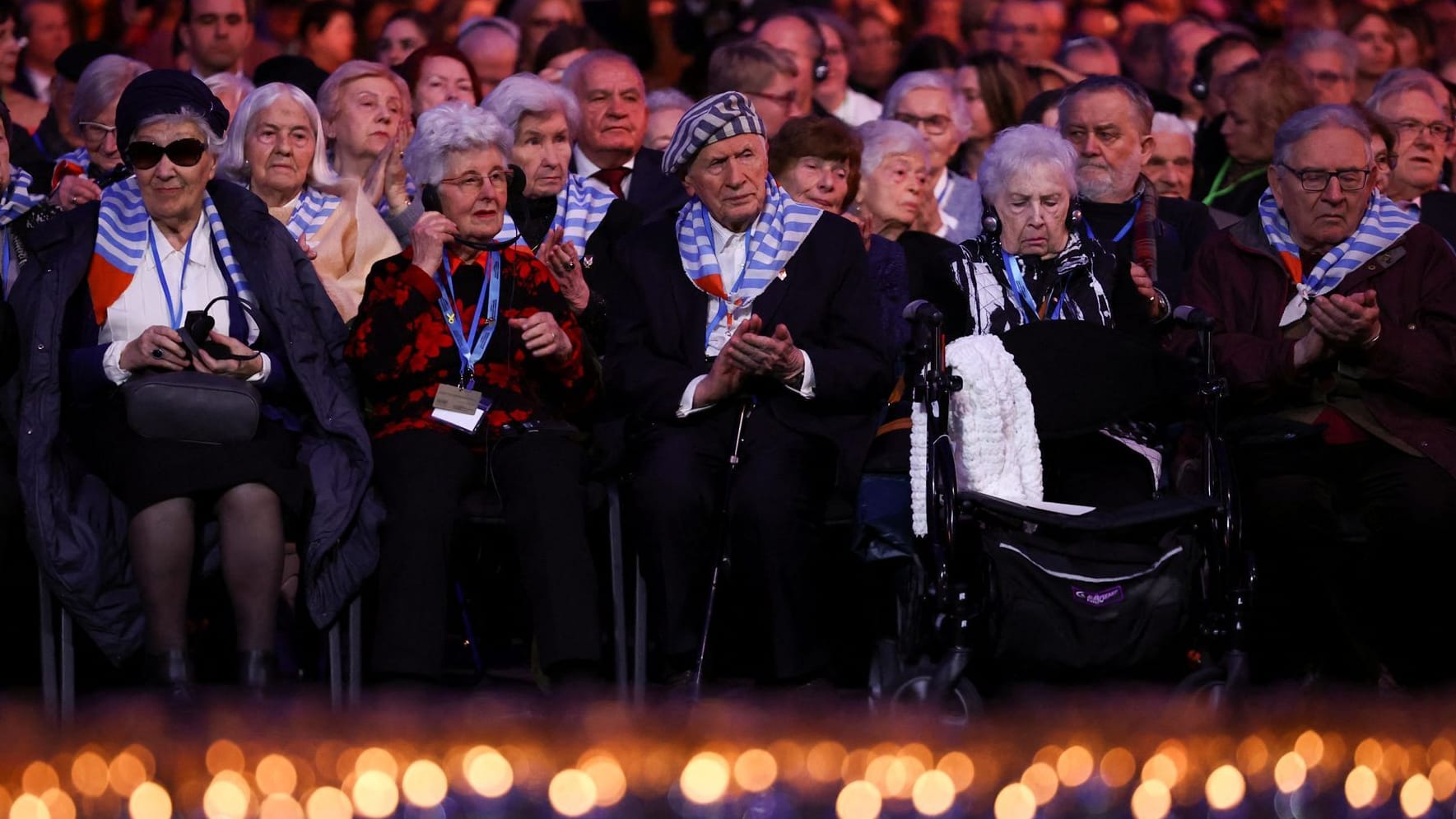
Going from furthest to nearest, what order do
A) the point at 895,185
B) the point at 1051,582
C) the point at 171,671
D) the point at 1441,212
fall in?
the point at 1441,212 < the point at 895,185 < the point at 171,671 < the point at 1051,582

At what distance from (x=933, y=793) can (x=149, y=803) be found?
1215 millimetres

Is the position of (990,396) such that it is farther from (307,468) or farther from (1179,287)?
(307,468)

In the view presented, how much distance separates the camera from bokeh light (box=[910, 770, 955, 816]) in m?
3.40

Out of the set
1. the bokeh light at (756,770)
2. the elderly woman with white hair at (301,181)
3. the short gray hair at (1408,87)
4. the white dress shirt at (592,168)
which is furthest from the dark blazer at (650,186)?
the bokeh light at (756,770)

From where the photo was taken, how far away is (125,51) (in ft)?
28.2

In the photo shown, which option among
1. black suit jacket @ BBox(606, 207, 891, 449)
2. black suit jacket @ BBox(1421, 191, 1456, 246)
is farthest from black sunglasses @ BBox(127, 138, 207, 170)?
black suit jacket @ BBox(1421, 191, 1456, 246)

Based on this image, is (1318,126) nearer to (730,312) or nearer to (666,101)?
(730,312)

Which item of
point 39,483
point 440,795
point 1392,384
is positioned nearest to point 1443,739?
point 440,795

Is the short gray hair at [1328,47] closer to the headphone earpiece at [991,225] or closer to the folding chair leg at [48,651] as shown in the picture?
the headphone earpiece at [991,225]

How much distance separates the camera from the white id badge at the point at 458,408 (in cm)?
554

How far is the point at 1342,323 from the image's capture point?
17.9 ft

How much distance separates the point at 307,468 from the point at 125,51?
12.6 feet

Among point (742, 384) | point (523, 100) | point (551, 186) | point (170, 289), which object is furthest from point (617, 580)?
point (523, 100)

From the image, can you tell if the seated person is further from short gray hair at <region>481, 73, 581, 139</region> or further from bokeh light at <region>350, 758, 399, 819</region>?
bokeh light at <region>350, 758, 399, 819</region>
